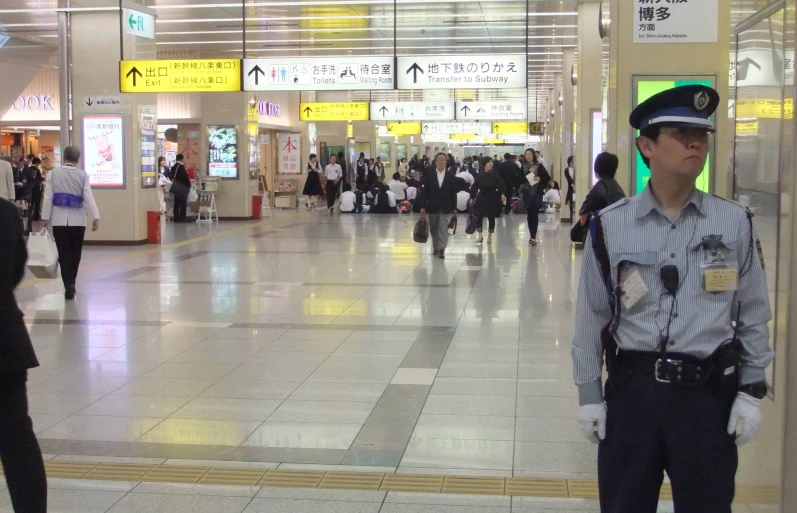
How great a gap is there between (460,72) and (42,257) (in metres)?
7.59

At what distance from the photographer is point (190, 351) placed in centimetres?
729

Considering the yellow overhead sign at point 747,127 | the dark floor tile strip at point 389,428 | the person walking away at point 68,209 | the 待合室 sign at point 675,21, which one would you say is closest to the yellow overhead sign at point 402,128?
the person walking away at point 68,209

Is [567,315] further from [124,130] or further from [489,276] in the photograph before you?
[124,130]

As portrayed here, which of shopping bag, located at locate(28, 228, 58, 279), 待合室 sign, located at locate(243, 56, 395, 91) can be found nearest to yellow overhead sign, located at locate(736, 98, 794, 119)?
shopping bag, located at locate(28, 228, 58, 279)

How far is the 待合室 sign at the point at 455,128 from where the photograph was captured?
147ft

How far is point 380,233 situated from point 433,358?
37.3 feet

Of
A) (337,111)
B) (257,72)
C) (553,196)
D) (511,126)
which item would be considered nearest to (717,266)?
(257,72)

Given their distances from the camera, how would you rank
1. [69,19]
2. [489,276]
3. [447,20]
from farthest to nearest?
[447,20], [69,19], [489,276]

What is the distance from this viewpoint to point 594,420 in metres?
2.53

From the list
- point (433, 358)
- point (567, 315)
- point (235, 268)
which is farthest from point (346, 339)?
point (235, 268)

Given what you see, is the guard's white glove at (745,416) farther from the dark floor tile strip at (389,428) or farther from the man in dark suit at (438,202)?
Answer: the man in dark suit at (438,202)

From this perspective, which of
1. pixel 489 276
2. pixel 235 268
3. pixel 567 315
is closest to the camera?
pixel 567 315

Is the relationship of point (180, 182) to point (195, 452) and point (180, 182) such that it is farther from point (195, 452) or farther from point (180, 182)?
point (195, 452)

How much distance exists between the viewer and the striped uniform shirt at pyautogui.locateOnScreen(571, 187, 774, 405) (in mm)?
2432
